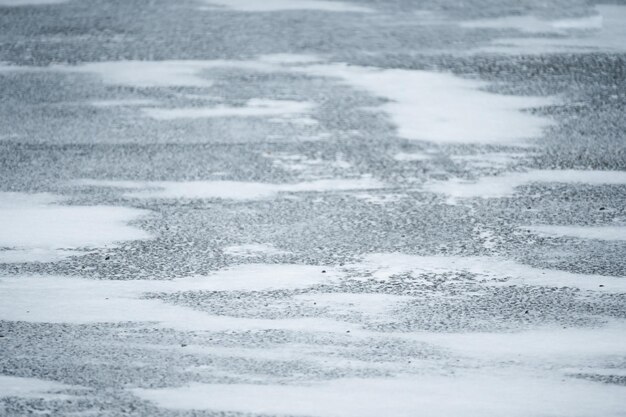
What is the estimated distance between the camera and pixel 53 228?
697 centimetres

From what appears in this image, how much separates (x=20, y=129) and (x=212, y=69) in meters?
1.90

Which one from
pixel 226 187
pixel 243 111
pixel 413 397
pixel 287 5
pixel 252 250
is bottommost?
pixel 413 397

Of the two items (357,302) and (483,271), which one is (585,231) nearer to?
(483,271)

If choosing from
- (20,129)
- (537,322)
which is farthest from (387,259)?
(20,129)

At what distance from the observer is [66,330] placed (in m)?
5.64

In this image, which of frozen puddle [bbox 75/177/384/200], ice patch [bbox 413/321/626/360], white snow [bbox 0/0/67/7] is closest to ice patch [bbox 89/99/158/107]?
frozen puddle [bbox 75/177/384/200]

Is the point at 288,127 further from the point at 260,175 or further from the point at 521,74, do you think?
the point at 521,74

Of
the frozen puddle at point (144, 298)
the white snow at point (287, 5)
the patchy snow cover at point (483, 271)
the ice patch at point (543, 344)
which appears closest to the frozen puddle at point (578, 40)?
the white snow at point (287, 5)

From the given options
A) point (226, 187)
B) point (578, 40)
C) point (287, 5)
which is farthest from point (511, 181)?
point (287, 5)

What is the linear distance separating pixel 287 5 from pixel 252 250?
5644mm

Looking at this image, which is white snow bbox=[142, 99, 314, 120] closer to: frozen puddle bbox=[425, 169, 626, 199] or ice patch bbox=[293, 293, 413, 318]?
frozen puddle bbox=[425, 169, 626, 199]

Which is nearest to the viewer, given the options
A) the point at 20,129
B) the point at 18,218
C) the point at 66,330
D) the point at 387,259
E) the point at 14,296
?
the point at 66,330

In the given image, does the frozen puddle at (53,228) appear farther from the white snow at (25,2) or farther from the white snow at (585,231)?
the white snow at (25,2)

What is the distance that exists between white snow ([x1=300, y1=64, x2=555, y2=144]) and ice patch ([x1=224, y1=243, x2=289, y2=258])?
2231mm
